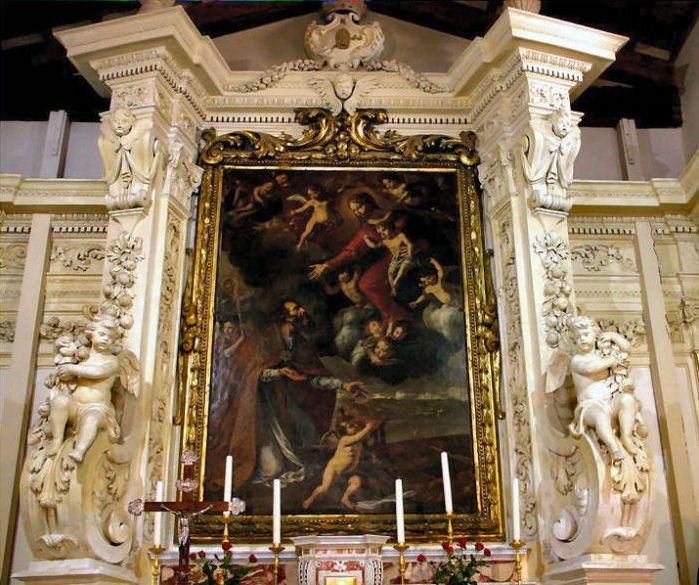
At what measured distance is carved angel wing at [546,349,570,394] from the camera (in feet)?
19.4

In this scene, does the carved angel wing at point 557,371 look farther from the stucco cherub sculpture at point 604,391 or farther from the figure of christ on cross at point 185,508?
the figure of christ on cross at point 185,508

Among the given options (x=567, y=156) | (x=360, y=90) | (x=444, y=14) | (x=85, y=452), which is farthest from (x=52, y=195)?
(x=567, y=156)

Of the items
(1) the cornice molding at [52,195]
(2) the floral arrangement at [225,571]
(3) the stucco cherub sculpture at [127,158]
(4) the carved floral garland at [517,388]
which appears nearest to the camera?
(2) the floral arrangement at [225,571]

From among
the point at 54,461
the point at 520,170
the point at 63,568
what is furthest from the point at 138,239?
the point at 520,170

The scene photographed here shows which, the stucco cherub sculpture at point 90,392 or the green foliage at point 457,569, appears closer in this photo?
the green foliage at point 457,569

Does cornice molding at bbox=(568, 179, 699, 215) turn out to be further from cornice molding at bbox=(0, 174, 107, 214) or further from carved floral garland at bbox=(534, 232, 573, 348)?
cornice molding at bbox=(0, 174, 107, 214)

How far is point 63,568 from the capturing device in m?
5.24

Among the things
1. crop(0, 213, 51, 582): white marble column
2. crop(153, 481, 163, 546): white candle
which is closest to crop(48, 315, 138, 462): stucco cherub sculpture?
crop(153, 481, 163, 546): white candle

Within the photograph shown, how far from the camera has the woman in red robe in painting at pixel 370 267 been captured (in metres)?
6.92

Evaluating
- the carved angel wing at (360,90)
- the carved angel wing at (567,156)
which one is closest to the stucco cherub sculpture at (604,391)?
the carved angel wing at (567,156)

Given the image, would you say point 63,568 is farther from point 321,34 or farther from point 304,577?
point 321,34

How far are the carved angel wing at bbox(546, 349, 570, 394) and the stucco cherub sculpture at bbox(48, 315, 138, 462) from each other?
2.69m

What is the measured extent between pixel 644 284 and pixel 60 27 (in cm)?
562

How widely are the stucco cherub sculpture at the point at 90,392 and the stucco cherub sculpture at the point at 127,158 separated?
1030 mm
